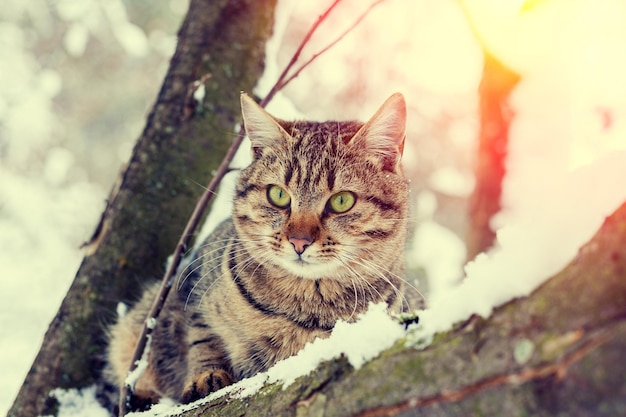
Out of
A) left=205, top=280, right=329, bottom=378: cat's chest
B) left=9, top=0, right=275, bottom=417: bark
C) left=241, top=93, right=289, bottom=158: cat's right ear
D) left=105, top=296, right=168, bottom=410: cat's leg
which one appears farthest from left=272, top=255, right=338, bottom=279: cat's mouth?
left=105, top=296, right=168, bottom=410: cat's leg

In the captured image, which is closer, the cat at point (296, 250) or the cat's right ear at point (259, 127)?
the cat at point (296, 250)

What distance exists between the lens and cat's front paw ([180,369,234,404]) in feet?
6.00

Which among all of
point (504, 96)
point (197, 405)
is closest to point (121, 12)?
point (504, 96)

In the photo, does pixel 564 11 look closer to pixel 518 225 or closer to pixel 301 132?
pixel 301 132

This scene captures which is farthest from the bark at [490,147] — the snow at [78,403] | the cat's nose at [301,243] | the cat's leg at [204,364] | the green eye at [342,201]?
the snow at [78,403]

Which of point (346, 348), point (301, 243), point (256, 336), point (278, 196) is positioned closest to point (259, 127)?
point (278, 196)

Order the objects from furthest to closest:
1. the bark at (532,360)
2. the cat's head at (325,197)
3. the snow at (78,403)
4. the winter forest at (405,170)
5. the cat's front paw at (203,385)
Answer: the snow at (78,403) → the cat's head at (325,197) → the cat's front paw at (203,385) → the winter forest at (405,170) → the bark at (532,360)

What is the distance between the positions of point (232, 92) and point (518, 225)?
2.04 m

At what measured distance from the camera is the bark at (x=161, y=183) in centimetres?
229

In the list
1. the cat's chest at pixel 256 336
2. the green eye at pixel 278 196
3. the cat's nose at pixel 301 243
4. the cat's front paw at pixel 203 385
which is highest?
the green eye at pixel 278 196

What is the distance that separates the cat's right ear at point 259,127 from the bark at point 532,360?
4.50ft

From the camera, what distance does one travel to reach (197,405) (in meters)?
1.37

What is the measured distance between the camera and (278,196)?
211 centimetres

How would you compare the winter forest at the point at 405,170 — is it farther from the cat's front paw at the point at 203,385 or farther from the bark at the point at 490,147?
the cat's front paw at the point at 203,385
